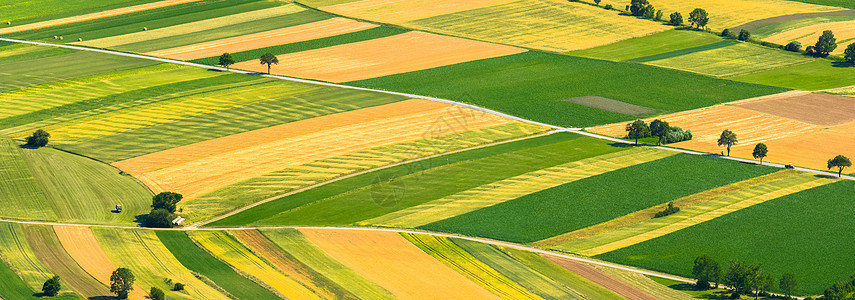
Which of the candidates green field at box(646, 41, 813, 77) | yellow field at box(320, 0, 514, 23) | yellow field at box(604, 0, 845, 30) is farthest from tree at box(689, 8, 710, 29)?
yellow field at box(320, 0, 514, 23)

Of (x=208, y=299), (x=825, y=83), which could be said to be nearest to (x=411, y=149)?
(x=208, y=299)

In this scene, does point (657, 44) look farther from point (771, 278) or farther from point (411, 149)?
point (771, 278)

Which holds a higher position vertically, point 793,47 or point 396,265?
point 793,47

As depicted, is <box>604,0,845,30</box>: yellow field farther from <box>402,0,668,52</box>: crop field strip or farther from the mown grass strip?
the mown grass strip

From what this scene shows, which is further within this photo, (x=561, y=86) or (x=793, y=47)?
(x=793, y=47)

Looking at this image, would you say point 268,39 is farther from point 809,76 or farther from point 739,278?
point 739,278

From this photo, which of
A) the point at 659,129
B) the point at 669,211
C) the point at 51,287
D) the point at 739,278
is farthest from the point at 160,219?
the point at 659,129
